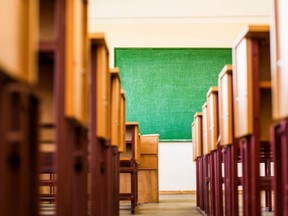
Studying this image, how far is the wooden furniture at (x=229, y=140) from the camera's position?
3.73 m

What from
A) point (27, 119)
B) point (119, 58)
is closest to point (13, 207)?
point (27, 119)

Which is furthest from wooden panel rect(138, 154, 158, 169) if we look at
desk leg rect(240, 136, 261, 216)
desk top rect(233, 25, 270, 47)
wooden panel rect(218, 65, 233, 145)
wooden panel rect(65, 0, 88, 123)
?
wooden panel rect(65, 0, 88, 123)

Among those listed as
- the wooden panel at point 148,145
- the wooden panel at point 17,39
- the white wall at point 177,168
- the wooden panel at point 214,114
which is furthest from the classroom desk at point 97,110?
the white wall at point 177,168

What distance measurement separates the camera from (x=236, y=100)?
348cm

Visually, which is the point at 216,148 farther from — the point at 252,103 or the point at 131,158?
the point at 131,158

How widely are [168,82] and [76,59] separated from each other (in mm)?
7256

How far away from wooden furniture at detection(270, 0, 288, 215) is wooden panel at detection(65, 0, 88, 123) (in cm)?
86

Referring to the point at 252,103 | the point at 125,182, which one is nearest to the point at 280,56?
the point at 252,103

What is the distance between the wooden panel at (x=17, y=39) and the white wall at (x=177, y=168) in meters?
8.01

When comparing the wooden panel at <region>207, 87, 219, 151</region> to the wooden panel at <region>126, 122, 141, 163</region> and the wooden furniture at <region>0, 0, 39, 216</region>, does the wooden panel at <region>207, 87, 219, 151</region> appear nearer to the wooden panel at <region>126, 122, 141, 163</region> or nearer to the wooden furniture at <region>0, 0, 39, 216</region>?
the wooden panel at <region>126, 122, 141, 163</region>

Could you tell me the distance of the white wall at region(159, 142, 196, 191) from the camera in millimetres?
9648

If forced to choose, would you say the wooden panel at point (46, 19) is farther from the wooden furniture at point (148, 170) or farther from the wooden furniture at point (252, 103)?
the wooden furniture at point (148, 170)

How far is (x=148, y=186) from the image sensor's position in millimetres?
7445

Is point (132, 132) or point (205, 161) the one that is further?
point (132, 132)
